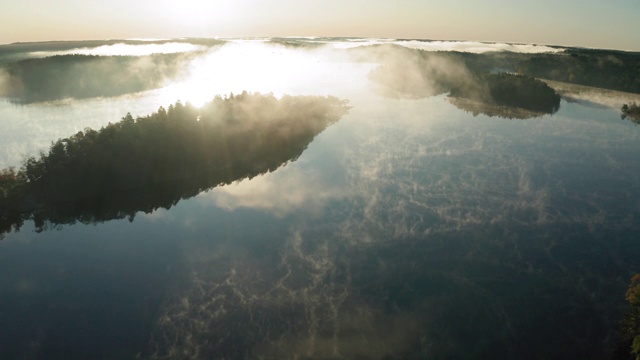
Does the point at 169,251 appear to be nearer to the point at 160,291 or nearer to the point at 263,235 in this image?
the point at 160,291

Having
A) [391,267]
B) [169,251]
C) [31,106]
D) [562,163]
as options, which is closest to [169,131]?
[169,251]

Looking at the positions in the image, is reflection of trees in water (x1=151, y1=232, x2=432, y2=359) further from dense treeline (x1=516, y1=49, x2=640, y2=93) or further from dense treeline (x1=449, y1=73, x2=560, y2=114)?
dense treeline (x1=516, y1=49, x2=640, y2=93)

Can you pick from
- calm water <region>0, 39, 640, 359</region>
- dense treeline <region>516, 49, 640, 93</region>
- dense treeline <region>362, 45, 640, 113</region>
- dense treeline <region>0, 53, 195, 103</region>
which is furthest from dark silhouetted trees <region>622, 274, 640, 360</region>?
dense treeline <region>0, 53, 195, 103</region>

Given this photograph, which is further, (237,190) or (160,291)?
(237,190)

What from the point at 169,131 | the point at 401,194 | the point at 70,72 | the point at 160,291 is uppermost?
the point at 70,72

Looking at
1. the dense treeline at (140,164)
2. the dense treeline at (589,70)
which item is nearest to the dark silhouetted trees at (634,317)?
the dense treeline at (140,164)

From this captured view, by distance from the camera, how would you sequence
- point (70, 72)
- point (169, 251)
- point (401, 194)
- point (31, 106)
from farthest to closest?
point (70, 72)
point (31, 106)
point (401, 194)
point (169, 251)

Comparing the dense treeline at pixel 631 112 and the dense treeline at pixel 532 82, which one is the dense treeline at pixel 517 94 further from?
the dense treeline at pixel 631 112
